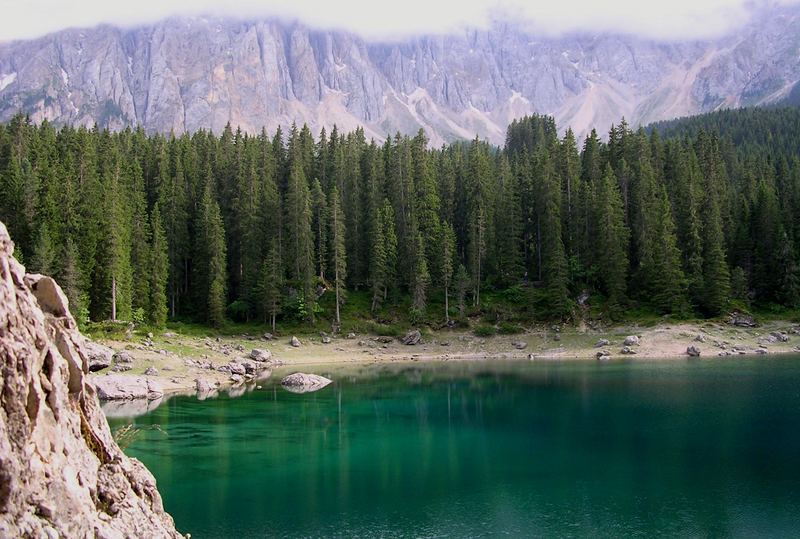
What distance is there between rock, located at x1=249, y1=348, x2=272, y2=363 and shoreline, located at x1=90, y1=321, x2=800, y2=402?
629 millimetres

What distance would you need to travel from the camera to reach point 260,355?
70.2 m

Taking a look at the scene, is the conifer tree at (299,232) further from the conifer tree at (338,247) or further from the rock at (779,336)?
the rock at (779,336)

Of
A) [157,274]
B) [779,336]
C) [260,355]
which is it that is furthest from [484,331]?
[157,274]

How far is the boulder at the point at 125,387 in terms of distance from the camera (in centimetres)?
4844

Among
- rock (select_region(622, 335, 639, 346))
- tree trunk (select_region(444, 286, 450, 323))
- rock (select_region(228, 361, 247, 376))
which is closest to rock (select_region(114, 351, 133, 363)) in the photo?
rock (select_region(228, 361, 247, 376))

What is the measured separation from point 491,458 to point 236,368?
35820 mm

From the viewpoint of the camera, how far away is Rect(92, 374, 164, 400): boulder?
48.4m

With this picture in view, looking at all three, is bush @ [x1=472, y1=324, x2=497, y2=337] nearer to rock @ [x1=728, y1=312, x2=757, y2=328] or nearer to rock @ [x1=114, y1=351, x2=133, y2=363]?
rock @ [x1=728, y1=312, x2=757, y2=328]

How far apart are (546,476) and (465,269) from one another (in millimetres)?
62359

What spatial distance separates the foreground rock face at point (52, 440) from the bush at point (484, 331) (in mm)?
69338

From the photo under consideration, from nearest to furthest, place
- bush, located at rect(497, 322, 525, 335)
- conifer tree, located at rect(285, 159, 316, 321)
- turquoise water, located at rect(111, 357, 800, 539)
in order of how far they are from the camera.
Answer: turquoise water, located at rect(111, 357, 800, 539)
bush, located at rect(497, 322, 525, 335)
conifer tree, located at rect(285, 159, 316, 321)

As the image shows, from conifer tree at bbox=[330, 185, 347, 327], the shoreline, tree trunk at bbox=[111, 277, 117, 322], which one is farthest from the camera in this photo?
conifer tree at bbox=[330, 185, 347, 327]

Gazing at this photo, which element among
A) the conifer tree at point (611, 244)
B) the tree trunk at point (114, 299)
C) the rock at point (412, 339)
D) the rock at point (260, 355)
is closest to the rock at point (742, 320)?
the conifer tree at point (611, 244)

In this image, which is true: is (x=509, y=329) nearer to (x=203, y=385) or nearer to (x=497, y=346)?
(x=497, y=346)
